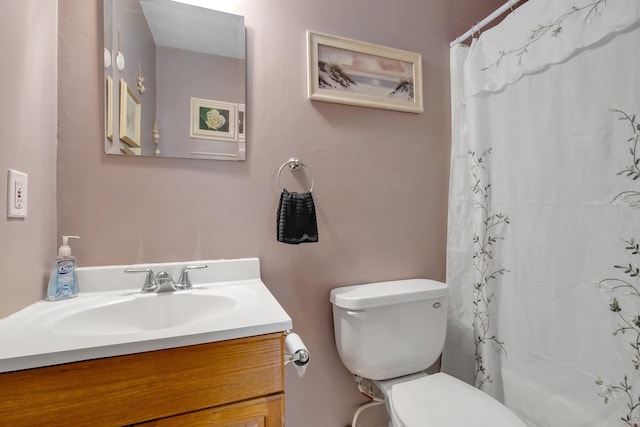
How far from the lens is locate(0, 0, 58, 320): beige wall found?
0.70 meters

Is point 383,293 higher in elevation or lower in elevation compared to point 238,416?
higher

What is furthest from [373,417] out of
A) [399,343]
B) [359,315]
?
[359,315]

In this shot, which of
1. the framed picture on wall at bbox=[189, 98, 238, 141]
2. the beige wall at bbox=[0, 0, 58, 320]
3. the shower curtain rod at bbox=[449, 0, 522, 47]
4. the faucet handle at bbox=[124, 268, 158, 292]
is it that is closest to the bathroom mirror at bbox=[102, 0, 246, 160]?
the framed picture on wall at bbox=[189, 98, 238, 141]

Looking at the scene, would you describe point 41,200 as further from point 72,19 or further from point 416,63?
point 416,63

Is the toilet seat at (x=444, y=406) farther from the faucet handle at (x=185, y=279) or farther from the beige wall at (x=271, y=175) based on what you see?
the faucet handle at (x=185, y=279)

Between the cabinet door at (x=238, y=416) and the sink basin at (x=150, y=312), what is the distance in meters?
0.23

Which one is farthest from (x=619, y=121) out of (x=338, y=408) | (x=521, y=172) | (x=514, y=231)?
(x=338, y=408)

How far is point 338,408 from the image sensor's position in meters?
1.25

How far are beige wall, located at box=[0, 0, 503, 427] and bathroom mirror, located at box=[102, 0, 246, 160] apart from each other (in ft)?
0.14

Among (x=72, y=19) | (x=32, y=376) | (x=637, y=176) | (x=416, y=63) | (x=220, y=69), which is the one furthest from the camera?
(x=416, y=63)

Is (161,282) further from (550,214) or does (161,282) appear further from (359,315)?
(550,214)

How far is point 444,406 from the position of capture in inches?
37.3

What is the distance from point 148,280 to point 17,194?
39 centimetres

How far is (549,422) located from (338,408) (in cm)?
74
